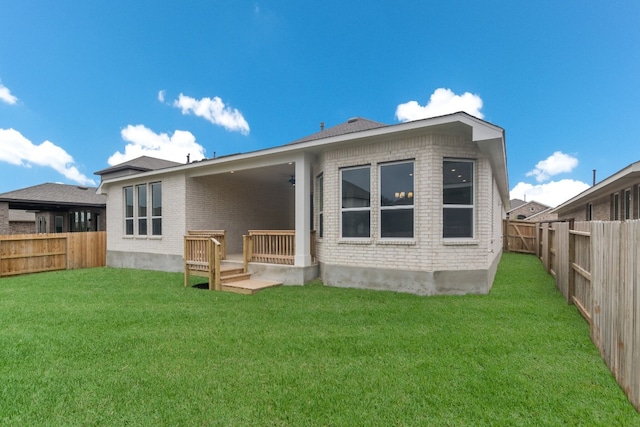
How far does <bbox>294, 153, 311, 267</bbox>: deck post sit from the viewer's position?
8.02 meters

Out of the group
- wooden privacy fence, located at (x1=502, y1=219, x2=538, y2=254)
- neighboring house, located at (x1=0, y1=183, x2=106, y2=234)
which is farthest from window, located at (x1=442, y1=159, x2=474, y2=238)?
neighboring house, located at (x1=0, y1=183, x2=106, y2=234)

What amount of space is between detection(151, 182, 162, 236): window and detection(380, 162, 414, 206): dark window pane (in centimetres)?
860

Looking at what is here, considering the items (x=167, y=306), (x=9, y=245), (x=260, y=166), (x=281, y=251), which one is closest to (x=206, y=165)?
(x=260, y=166)

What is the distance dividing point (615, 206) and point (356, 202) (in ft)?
40.0

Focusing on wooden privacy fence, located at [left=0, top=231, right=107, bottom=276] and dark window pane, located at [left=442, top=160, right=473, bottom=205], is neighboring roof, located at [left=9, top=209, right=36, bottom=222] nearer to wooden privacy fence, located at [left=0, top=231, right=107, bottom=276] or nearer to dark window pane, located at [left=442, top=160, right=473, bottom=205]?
wooden privacy fence, located at [left=0, top=231, right=107, bottom=276]

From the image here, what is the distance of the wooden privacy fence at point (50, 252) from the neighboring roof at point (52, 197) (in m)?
4.63

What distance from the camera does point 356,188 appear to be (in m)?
7.56

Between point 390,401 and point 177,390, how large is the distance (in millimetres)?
1996

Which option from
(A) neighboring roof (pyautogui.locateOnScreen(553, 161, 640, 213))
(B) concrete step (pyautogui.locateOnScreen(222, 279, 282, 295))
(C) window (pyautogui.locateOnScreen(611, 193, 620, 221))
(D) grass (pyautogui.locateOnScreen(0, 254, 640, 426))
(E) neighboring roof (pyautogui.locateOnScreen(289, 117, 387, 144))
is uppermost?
(E) neighboring roof (pyautogui.locateOnScreen(289, 117, 387, 144))

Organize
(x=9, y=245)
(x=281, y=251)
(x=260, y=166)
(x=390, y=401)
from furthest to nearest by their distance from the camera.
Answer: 1. (x=9, y=245)
2. (x=260, y=166)
3. (x=281, y=251)
4. (x=390, y=401)

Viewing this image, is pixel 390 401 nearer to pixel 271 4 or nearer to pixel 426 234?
pixel 426 234

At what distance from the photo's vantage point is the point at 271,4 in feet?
38.9

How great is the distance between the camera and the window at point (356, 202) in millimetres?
7365

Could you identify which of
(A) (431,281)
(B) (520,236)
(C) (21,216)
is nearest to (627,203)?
(B) (520,236)
